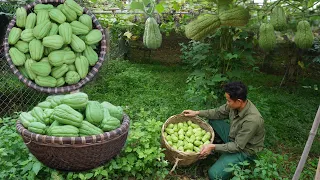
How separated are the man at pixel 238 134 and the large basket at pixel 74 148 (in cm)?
135

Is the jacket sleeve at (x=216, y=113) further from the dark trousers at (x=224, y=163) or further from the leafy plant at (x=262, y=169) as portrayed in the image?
the leafy plant at (x=262, y=169)

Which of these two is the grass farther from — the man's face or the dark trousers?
the man's face

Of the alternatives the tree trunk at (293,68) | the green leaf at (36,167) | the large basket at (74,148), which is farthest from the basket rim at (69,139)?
the tree trunk at (293,68)

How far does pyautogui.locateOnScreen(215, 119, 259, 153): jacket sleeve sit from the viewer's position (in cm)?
415

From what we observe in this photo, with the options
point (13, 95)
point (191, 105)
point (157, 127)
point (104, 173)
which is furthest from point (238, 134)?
point (13, 95)

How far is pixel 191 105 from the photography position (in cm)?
638

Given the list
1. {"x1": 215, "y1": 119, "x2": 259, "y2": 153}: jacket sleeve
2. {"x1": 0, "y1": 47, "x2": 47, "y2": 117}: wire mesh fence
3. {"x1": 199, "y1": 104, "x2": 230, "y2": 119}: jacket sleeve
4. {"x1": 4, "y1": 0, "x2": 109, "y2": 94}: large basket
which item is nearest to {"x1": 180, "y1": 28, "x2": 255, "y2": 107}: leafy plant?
{"x1": 199, "y1": 104, "x2": 230, "y2": 119}: jacket sleeve

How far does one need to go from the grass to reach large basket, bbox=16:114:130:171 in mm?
1291

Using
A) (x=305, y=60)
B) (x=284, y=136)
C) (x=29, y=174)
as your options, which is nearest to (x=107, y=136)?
(x=29, y=174)

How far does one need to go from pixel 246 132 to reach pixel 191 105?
7.47 feet

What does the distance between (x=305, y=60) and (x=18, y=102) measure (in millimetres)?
6779

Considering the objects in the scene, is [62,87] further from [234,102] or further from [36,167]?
[234,102]

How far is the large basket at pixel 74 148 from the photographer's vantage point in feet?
9.97

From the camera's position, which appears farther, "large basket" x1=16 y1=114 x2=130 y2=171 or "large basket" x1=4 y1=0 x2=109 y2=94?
"large basket" x1=4 y1=0 x2=109 y2=94
